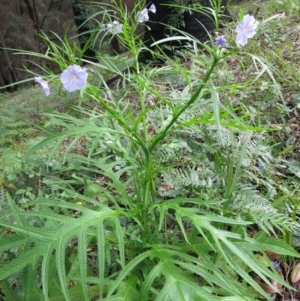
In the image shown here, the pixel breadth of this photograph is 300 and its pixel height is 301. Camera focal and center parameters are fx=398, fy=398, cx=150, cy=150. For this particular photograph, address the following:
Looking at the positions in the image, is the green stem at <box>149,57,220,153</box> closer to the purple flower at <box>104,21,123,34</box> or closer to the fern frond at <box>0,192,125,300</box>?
the fern frond at <box>0,192,125,300</box>

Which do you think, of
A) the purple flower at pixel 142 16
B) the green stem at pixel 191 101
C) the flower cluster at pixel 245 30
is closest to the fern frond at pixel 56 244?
the green stem at pixel 191 101

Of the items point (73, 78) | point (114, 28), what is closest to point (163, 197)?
point (114, 28)

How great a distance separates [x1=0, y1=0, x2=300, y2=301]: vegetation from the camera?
1186mm

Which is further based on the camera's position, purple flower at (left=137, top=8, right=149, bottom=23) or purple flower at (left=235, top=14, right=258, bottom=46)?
purple flower at (left=137, top=8, right=149, bottom=23)

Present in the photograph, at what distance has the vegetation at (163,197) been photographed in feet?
3.89

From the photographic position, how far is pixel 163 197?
6.77ft

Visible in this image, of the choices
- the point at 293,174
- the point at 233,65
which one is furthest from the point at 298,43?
the point at 293,174

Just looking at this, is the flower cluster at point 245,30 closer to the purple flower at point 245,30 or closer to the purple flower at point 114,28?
the purple flower at point 245,30

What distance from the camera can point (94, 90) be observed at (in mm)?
1253

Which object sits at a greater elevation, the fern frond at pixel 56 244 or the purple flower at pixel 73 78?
the purple flower at pixel 73 78

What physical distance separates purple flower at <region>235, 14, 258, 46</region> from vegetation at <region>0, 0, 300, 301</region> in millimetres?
25

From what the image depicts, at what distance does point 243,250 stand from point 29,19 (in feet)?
37.6

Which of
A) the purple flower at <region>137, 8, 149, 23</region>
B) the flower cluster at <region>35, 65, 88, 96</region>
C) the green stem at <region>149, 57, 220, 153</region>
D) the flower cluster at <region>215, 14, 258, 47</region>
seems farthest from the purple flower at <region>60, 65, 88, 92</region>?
the purple flower at <region>137, 8, 149, 23</region>

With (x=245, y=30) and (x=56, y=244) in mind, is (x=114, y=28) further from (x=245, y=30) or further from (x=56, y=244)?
(x=56, y=244)
